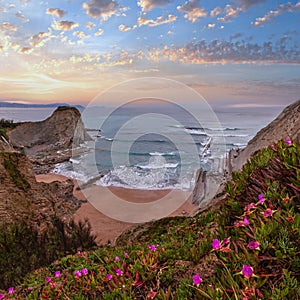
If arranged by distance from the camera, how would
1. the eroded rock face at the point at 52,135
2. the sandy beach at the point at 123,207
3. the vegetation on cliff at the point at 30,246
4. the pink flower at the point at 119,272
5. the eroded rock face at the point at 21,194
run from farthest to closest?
the eroded rock face at the point at 52,135 → the sandy beach at the point at 123,207 → the eroded rock face at the point at 21,194 → the vegetation on cliff at the point at 30,246 → the pink flower at the point at 119,272

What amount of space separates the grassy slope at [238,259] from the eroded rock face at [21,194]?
3.74 m

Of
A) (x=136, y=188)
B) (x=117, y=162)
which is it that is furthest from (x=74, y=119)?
(x=136, y=188)

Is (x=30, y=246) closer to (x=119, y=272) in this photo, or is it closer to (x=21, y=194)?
(x=21, y=194)

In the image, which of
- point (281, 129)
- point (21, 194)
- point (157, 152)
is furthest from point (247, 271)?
point (157, 152)

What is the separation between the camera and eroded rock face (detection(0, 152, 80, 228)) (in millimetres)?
6562

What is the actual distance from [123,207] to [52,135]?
24.2 meters

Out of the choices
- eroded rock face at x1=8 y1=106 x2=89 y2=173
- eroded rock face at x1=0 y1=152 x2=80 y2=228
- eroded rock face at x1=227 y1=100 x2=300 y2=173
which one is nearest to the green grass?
eroded rock face at x1=0 y1=152 x2=80 y2=228

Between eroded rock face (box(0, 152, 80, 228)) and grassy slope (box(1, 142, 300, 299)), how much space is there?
147 inches

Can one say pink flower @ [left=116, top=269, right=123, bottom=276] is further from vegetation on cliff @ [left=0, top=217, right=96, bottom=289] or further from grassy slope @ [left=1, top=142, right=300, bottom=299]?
vegetation on cliff @ [left=0, top=217, right=96, bottom=289]

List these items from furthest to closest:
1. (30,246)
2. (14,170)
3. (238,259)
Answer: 1. (14,170)
2. (30,246)
3. (238,259)

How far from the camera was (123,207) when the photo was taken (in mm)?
16500

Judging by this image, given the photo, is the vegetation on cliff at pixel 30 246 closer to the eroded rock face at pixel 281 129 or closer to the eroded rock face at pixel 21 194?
the eroded rock face at pixel 21 194

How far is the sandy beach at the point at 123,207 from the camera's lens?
43.9 feet

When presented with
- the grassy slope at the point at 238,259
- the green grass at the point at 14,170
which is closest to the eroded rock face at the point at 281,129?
the grassy slope at the point at 238,259
